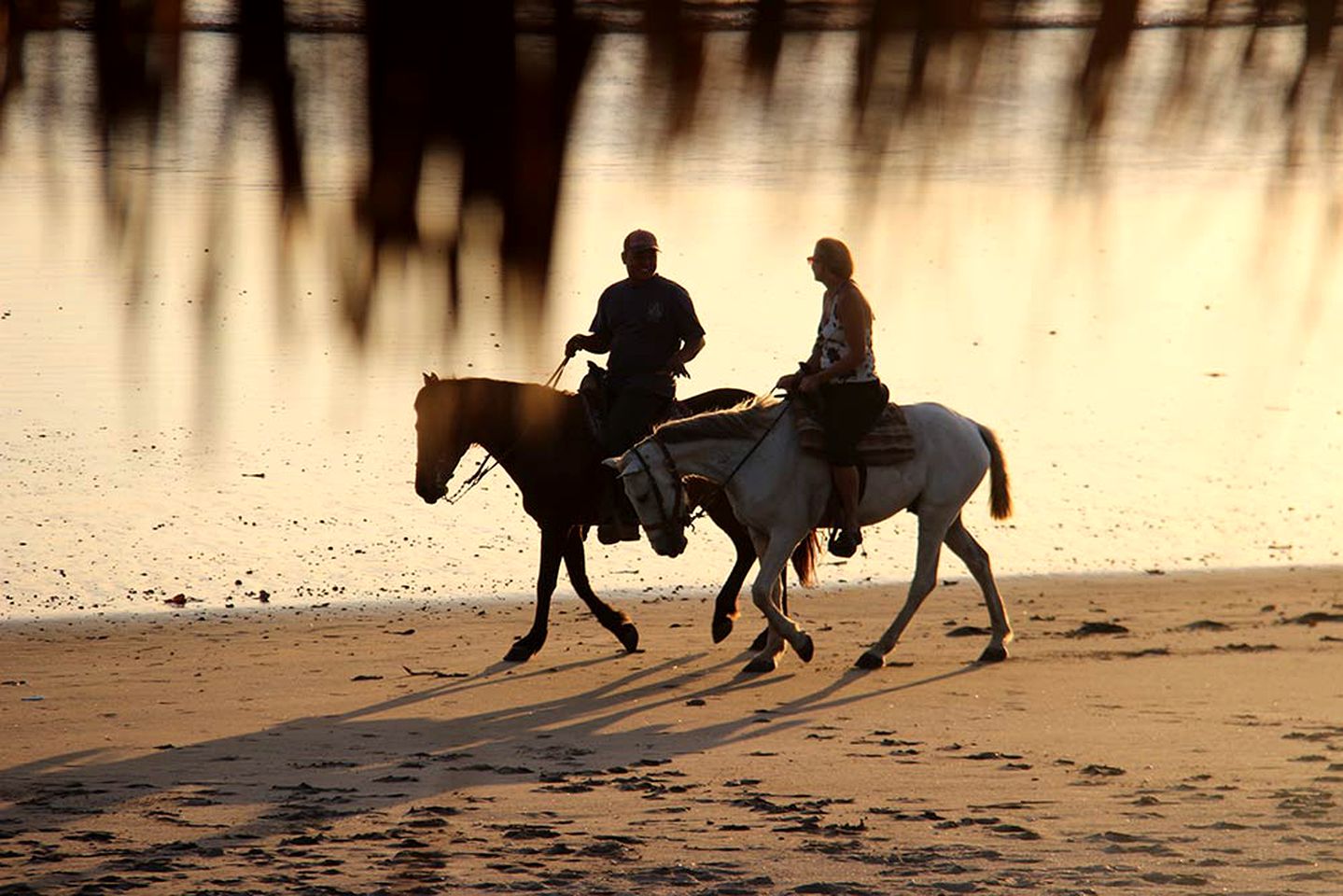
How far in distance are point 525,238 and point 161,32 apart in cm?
40

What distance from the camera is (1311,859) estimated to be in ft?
21.6

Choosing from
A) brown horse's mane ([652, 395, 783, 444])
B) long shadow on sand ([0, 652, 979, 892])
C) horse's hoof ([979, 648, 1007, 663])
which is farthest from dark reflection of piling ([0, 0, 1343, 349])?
horse's hoof ([979, 648, 1007, 663])

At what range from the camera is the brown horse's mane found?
8.55 metres

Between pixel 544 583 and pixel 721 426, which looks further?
pixel 544 583

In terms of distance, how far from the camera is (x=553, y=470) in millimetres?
9297

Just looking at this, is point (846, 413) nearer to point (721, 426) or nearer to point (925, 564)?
point (721, 426)

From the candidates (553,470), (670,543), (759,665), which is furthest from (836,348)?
(759,665)

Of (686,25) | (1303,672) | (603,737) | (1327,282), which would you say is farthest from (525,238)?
(1303,672)

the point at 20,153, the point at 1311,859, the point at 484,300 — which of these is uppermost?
the point at 20,153

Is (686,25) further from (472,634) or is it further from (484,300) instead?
(472,634)

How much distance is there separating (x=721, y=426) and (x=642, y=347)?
0.51m

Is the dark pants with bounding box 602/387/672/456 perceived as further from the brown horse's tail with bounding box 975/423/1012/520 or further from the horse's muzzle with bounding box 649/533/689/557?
the brown horse's tail with bounding box 975/423/1012/520

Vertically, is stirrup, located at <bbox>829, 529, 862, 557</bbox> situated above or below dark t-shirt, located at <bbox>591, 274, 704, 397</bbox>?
below

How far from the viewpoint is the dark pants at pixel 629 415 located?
9070mm
